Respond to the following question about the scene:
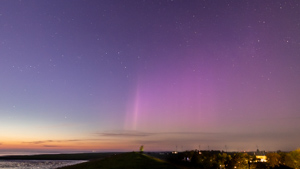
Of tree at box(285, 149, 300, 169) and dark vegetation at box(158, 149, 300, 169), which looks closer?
dark vegetation at box(158, 149, 300, 169)

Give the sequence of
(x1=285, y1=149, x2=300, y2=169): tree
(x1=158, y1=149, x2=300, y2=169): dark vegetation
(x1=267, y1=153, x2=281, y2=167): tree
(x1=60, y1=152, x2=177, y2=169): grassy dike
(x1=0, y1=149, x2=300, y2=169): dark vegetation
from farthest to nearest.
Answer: (x1=267, y1=153, x2=281, y2=167): tree < (x1=285, y1=149, x2=300, y2=169): tree < (x1=158, y1=149, x2=300, y2=169): dark vegetation < (x1=0, y1=149, x2=300, y2=169): dark vegetation < (x1=60, y1=152, x2=177, y2=169): grassy dike

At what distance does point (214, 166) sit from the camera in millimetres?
80688

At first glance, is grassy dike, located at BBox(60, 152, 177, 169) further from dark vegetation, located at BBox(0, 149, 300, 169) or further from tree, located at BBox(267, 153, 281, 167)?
tree, located at BBox(267, 153, 281, 167)

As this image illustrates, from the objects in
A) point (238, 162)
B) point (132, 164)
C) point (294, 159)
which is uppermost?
point (132, 164)

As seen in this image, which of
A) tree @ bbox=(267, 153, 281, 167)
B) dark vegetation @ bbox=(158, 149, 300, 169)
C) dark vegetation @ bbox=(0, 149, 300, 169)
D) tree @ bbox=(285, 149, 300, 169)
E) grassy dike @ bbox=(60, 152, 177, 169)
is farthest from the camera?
tree @ bbox=(267, 153, 281, 167)

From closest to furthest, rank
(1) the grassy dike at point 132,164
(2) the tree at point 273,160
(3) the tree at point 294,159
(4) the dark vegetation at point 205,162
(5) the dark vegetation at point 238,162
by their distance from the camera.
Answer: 1. (1) the grassy dike at point 132,164
2. (4) the dark vegetation at point 205,162
3. (5) the dark vegetation at point 238,162
4. (3) the tree at point 294,159
5. (2) the tree at point 273,160

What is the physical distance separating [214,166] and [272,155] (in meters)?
59.1

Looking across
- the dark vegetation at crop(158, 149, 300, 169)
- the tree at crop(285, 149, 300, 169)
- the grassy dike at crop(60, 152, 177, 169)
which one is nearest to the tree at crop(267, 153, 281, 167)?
the dark vegetation at crop(158, 149, 300, 169)

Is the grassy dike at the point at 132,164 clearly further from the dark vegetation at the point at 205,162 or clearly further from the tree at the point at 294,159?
the tree at the point at 294,159

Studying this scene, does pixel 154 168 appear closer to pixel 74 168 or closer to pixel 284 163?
pixel 74 168

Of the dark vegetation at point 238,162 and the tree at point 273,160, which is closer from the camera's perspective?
the dark vegetation at point 238,162

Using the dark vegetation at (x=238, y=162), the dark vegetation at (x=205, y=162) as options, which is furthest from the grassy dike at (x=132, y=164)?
the dark vegetation at (x=238, y=162)

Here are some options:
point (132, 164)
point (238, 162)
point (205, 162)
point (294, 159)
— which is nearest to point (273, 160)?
point (294, 159)

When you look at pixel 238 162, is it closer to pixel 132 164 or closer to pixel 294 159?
pixel 294 159
